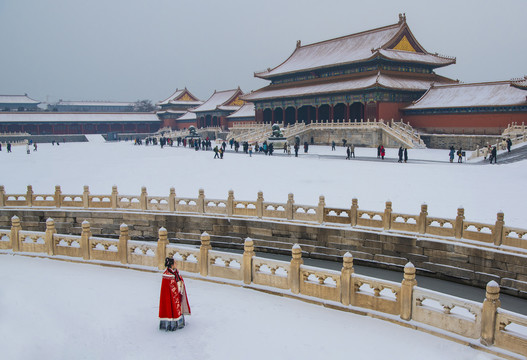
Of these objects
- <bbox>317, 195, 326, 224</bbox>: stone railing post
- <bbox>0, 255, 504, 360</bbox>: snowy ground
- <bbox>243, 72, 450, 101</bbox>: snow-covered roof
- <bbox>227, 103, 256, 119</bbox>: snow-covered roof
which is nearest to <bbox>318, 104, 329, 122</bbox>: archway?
<bbox>243, 72, 450, 101</bbox>: snow-covered roof

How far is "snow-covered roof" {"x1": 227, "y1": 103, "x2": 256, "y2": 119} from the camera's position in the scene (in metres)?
66.9

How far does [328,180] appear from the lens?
2262cm

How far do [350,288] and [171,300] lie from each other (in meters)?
3.49

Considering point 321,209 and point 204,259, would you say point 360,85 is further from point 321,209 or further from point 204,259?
point 204,259

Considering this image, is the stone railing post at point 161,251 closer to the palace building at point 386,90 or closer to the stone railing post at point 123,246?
the stone railing post at point 123,246

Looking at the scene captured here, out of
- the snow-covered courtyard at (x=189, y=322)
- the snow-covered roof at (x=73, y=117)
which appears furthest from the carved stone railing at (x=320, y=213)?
the snow-covered roof at (x=73, y=117)

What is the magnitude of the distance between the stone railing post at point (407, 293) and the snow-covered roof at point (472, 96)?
3197 cm

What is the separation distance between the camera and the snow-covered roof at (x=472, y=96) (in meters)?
35.8

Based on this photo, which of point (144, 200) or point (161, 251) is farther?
point (144, 200)

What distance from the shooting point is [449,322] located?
25.4 ft

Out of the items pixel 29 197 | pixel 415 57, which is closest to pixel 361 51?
pixel 415 57

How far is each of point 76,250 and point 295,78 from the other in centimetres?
4816

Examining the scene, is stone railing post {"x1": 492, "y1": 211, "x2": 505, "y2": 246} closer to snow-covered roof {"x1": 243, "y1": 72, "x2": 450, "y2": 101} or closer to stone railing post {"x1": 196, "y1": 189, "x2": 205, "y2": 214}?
stone railing post {"x1": 196, "y1": 189, "x2": 205, "y2": 214}

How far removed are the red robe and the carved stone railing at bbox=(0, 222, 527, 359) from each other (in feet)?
7.48
